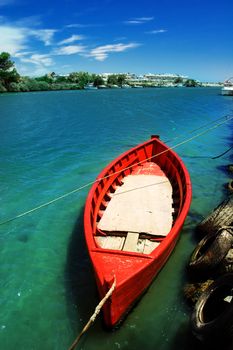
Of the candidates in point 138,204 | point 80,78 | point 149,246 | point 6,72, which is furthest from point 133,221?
point 80,78

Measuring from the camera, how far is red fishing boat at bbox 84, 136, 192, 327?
6934mm

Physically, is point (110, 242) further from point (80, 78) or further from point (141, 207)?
point (80, 78)

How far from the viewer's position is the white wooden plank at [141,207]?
9641 millimetres

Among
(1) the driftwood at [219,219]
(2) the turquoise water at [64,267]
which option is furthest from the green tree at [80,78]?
(1) the driftwood at [219,219]

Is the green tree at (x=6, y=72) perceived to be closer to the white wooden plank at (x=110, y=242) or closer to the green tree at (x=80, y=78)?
the green tree at (x=80, y=78)

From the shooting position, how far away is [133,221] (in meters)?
9.96

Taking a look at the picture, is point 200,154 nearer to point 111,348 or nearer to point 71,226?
point 71,226

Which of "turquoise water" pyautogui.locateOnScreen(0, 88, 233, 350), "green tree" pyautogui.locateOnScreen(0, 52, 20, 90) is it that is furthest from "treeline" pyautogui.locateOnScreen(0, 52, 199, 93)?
"turquoise water" pyautogui.locateOnScreen(0, 88, 233, 350)

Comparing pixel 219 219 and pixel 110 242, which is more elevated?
pixel 219 219

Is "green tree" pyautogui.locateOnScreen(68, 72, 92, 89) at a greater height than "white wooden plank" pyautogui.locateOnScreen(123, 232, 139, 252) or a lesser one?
greater

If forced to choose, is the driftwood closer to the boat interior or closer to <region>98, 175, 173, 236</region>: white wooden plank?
the boat interior

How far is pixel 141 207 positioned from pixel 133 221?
1.21 m

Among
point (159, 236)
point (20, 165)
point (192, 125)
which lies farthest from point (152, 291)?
point (192, 125)

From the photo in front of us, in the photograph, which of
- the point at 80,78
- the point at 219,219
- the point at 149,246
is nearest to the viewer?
the point at 149,246
